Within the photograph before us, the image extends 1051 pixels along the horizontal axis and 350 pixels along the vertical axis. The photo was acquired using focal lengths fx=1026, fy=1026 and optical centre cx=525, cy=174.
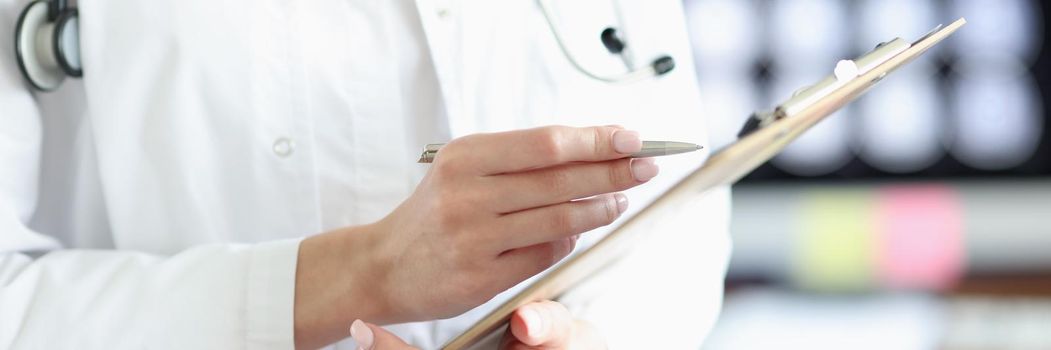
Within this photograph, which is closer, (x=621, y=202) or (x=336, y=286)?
(x=621, y=202)

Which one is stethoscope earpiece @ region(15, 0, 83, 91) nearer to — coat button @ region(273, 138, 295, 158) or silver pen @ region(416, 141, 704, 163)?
coat button @ region(273, 138, 295, 158)

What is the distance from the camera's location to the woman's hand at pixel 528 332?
651 mm

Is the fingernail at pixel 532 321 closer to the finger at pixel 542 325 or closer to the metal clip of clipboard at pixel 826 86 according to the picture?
the finger at pixel 542 325

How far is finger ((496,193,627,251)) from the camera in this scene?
620mm

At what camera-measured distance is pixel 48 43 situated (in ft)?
2.80

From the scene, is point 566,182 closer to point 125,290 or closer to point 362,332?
point 362,332

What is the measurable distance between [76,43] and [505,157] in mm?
485

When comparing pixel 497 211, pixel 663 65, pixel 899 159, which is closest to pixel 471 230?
pixel 497 211

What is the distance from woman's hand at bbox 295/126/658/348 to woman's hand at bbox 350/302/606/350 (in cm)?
3

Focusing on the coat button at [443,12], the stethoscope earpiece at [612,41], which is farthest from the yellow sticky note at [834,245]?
the coat button at [443,12]

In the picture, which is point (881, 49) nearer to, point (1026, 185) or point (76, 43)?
point (76, 43)

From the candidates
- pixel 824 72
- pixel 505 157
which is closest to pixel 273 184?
pixel 505 157

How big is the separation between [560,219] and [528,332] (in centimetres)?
8

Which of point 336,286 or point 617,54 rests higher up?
point 617,54
